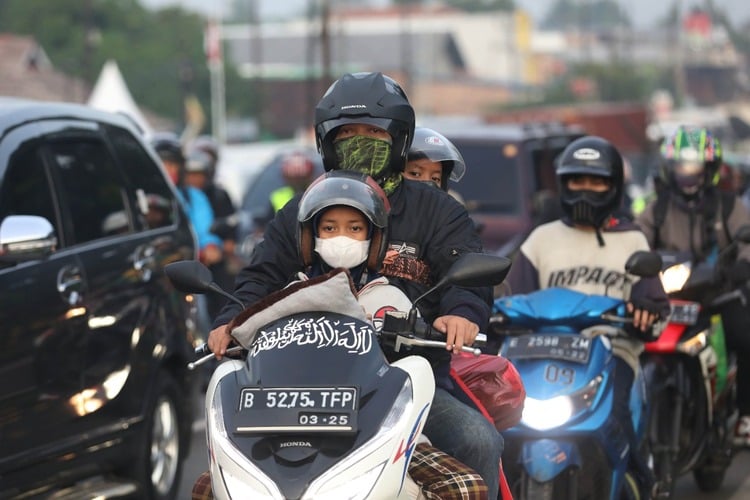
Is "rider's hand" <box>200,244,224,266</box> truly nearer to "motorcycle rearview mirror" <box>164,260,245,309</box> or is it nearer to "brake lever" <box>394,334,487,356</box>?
"motorcycle rearview mirror" <box>164,260,245,309</box>

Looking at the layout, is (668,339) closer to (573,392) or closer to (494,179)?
(573,392)

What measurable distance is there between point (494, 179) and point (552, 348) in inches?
335

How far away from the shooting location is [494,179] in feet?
50.7

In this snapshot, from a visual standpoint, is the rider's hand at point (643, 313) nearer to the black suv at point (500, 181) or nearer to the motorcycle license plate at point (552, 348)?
the motorcycle license plate at point (552, 348)

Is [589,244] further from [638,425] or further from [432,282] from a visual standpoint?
[432,282]

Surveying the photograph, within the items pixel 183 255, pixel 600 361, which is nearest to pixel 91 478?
pixel 183 255

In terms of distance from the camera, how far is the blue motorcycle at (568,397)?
21.8 feet

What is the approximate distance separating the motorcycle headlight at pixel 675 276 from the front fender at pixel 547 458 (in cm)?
206

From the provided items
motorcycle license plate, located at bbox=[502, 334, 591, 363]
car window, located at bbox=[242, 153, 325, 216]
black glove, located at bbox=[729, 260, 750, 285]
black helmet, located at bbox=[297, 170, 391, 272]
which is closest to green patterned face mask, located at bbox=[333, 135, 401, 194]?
black helmet, located at bbox=[297, 170, 391, 272]

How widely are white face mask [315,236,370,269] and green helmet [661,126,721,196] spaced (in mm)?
5032

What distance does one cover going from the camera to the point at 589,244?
7984 mm

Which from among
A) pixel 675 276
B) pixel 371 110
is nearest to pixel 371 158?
pixel 371 110

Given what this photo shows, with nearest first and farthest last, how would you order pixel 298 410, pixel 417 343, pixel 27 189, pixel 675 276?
1. pixel 298 410
2. pixel 417 343
3. pixel 27 189
4. pixel 675 276

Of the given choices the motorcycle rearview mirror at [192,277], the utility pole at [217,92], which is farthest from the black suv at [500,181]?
the utility pole at [217,92]
